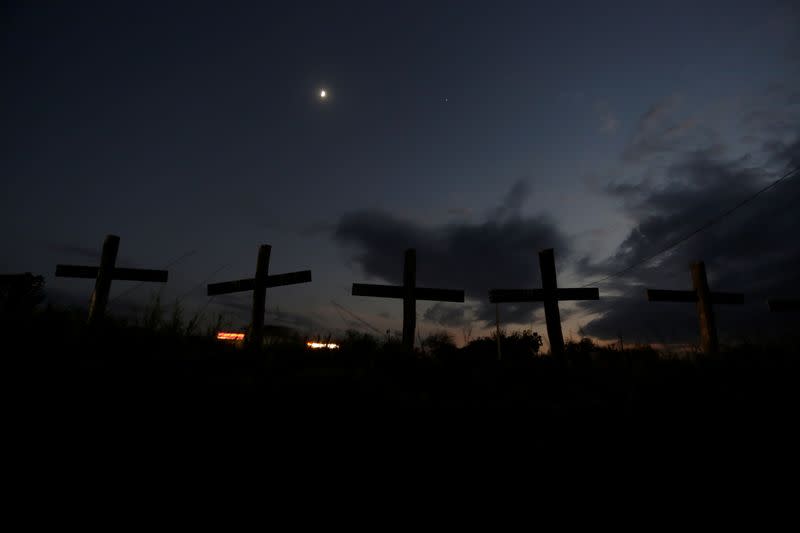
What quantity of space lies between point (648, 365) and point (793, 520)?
3617 mm

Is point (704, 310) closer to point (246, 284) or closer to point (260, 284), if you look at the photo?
point (260, 284)

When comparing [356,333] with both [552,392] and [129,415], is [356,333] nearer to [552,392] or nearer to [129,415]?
[552,392]

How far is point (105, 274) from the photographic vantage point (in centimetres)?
848

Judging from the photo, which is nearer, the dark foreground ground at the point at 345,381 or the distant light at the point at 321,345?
the dark foreground ground at the point at 345,381

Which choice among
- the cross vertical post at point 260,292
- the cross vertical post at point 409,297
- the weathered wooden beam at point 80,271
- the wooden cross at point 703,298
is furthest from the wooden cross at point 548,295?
the weathered wooden beam at point 80,271

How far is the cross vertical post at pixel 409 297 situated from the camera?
7.33 metres

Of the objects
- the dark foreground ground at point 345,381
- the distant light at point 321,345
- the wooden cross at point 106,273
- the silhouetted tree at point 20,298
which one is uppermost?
the wooden cross at point 106,273

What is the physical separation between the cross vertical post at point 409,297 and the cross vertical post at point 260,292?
3.07 metres

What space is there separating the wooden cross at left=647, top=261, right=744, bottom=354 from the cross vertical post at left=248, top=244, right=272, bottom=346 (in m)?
8.97

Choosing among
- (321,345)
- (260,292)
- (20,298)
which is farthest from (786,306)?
(20,298)

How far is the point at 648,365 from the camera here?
5520 mm

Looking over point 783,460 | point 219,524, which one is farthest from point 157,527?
point 783,460

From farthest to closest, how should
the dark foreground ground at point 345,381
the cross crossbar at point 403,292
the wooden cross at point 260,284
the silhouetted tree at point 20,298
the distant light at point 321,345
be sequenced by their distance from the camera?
the wooden cross at point 260,284 → the cross crossbar at point 403,292 → the distant light at point 321,345 → the silhouetted tree at point 20,298 → the dark foreground ground at point 345,381

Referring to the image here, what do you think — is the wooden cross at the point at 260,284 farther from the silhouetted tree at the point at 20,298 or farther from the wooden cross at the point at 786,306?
the wooden cross at the point at 786,306
